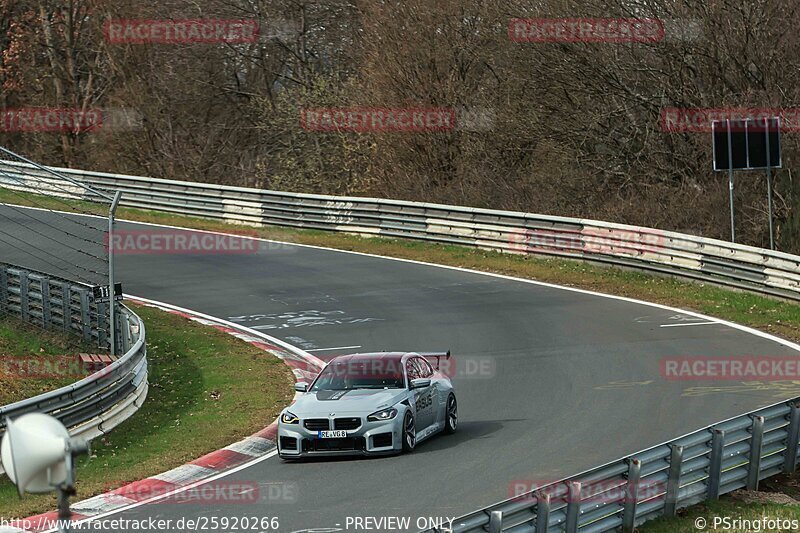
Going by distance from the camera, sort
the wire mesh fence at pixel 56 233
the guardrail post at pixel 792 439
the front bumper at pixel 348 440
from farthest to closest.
Answer: the wire mesh fence at pixel 56 233
the front bumper at pixel 348 440
the guardrail post at pixel 792 439

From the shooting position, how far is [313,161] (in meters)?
40.9

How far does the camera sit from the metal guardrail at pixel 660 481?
10227 millimetres

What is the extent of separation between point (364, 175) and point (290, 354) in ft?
58.6

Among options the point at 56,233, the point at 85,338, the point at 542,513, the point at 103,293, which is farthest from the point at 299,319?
the point at 542,513

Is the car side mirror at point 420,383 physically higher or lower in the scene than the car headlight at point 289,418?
higher

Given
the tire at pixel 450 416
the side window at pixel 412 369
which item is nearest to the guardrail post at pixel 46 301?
the side window at pixel 412 369

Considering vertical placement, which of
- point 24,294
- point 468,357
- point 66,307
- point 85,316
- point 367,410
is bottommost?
point 468,357

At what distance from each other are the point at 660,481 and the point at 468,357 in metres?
8.58

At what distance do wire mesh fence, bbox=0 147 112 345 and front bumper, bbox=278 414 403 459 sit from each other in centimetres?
639

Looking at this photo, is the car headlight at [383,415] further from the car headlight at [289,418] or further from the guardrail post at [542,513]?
the guardrail post at [542,513]

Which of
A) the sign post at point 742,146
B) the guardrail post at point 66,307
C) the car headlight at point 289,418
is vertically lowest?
the car headlight at point 289,418

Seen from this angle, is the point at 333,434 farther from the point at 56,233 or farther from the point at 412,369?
the point at 56,233

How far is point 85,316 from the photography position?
70.6ft

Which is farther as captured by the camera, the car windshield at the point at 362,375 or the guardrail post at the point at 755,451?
the car windshield at the point at 362,375
